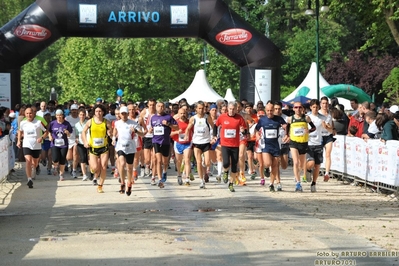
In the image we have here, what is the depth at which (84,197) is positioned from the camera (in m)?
18.5

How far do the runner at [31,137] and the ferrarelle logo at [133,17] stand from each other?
752cm

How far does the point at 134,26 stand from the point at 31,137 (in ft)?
27.6

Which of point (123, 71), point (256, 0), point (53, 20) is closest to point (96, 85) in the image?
point (123, 71)

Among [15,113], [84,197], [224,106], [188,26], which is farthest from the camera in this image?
[188,26]

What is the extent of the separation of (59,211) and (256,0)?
62440 mm

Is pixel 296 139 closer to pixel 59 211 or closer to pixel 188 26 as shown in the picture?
pixel 59 211

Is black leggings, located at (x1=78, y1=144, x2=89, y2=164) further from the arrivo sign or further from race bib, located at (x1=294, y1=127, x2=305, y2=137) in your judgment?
the arrivo sign

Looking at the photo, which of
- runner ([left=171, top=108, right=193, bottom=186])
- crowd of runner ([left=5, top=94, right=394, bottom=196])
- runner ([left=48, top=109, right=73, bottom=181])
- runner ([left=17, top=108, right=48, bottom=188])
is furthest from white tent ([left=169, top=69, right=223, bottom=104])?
runner ([left=17, top=108, right=48, bottom=188])

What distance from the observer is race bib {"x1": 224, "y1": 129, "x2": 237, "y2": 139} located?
65.1 feet

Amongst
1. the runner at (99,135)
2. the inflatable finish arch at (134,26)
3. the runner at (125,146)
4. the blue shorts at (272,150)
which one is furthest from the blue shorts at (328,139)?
the inflatable finish arch at (134,26)

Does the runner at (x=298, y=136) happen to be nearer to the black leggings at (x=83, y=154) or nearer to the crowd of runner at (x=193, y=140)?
the crowd of runner at (x=193, y=140)

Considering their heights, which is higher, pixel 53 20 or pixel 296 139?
pixel 53 20

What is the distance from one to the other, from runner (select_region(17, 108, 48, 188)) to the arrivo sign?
7477 millimetres

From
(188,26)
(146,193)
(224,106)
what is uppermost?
(188,26)
